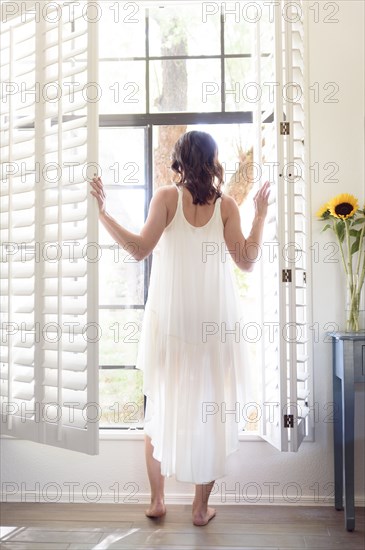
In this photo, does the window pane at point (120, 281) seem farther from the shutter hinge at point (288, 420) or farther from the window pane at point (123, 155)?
the shutter hinge at point (288, 420)

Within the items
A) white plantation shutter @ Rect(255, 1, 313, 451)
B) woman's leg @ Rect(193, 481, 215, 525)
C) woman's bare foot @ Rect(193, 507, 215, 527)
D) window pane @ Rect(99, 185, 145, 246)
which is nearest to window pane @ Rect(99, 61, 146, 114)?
window pane @ Rect(99, 185, 145, 246)

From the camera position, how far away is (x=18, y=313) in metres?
2.30

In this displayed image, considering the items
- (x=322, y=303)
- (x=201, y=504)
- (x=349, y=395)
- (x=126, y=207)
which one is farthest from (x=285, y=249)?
(x=201, y=504)

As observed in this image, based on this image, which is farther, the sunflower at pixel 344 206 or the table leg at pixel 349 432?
the sunflower at pixel 344 206

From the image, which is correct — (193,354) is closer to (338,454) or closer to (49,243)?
(49,243)

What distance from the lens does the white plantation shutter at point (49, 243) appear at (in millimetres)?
2123

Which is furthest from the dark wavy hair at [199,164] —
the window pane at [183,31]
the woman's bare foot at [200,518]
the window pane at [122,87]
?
the woman's bare foot at [200,518]

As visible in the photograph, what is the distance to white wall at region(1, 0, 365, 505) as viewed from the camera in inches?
104

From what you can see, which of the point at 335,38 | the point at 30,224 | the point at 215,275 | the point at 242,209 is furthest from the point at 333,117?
the point at 30,224

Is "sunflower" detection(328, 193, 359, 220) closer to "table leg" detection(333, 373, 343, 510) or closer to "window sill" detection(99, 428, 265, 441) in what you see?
"table leg" detection(333, 373, 343, 510)

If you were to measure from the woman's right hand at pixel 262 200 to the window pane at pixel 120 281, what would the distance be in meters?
0.72

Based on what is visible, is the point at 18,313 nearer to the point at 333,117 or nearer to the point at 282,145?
the point at 282,145

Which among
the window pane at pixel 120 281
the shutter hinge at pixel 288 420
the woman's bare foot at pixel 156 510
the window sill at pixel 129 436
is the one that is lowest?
the woman's bare foot at pixel 156 510

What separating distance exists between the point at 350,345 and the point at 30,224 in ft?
4.49
